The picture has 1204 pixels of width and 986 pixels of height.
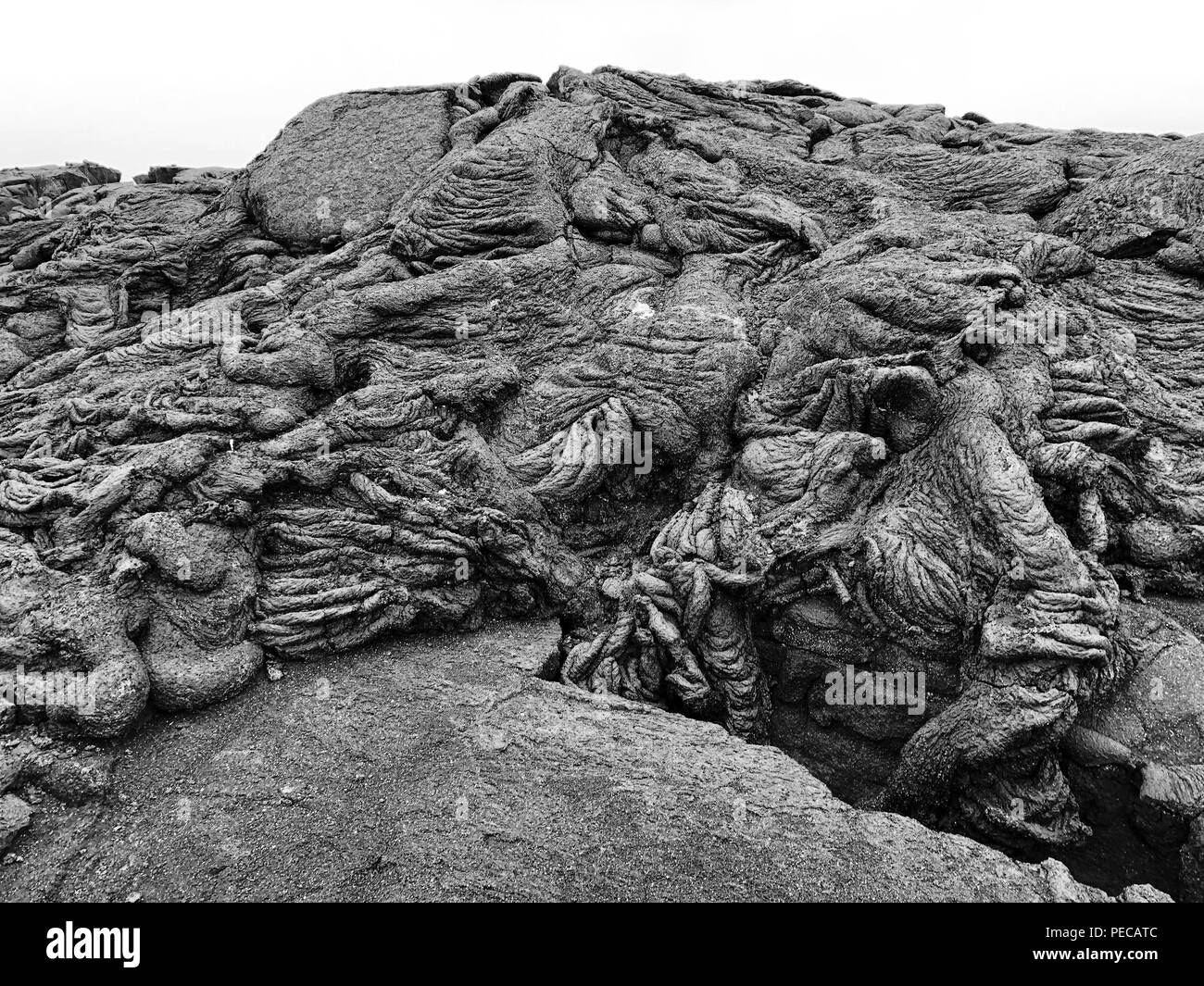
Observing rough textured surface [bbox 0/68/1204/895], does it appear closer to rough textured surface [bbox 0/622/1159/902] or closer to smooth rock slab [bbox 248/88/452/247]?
smooth rock slab [bbox 248/88/452/247]

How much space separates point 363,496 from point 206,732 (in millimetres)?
3203

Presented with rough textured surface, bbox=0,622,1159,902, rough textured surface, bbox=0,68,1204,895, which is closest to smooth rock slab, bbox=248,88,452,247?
rough textured surface, bbox=0,68,1204,895

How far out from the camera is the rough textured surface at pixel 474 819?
6.01m

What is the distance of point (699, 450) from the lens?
10.2m

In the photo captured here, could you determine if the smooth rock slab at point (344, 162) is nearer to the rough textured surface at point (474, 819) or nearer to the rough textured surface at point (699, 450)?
the rough textured surface at point (699, 450)

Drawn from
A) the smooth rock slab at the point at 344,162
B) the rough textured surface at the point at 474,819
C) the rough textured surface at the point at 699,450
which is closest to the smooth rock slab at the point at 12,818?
the rough textured surface at the point at 474,819

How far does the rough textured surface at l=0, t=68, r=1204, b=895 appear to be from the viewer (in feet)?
25.7

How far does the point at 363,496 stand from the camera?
911 cm

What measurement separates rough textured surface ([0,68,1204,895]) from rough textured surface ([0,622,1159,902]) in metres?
0.96

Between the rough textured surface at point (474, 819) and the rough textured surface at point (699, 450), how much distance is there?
956 mm

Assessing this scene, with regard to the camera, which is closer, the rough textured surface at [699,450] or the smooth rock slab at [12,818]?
the smooth rock slab at [12,818]

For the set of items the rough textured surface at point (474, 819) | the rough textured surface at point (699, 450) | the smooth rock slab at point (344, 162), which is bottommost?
the rough textured surface at point (474, 819)
